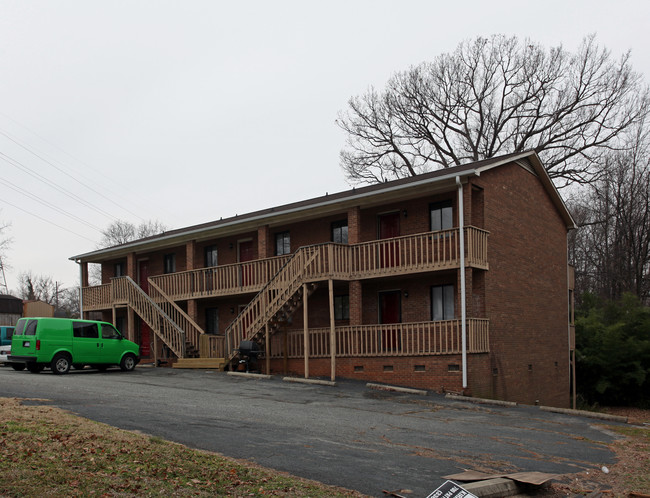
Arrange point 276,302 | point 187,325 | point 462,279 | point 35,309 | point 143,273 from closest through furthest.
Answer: point 462,279 → point 276,302 → point 187,325 → point 143,273 → point 35,309

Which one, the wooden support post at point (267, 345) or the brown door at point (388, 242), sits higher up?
the brown door at point (388, 242)

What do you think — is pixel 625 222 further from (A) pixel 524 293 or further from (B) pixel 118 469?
(B) pixel 118 469

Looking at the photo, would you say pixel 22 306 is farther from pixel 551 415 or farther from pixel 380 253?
pixel 551 415

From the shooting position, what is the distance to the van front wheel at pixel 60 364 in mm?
21656

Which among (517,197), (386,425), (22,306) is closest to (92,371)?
(386,425)

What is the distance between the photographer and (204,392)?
17.4 m

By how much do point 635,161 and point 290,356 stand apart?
26.0 m

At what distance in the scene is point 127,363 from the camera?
2408 centimetres

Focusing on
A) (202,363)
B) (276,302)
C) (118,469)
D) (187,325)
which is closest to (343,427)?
(118,469)

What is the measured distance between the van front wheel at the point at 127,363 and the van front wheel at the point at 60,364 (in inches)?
86.2

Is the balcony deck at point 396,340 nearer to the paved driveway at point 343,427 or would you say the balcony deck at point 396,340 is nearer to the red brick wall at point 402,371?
the red brick wall at point 402,371

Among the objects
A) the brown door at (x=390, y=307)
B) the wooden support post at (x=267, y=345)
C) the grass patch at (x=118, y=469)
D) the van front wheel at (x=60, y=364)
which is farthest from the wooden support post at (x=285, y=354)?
the grass patch at (x=118, y=469)

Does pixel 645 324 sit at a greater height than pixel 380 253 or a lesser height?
lesser

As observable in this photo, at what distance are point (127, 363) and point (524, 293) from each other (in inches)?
564
